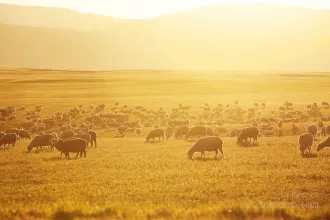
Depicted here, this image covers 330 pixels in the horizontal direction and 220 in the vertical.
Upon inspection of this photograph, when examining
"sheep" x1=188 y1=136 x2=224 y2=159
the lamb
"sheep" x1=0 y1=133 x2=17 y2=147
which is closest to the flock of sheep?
the lamb

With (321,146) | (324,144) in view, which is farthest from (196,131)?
(324,144)

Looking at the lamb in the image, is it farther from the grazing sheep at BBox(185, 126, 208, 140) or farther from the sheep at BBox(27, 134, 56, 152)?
the sheep at BBox(27, 134, 56, 152)

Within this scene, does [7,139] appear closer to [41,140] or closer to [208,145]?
[41,140]

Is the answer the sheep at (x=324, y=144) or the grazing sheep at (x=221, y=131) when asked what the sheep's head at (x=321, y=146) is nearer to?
the sheep at (x=324, y=144)

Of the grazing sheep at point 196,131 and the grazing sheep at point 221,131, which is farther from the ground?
the grazing sheep at point 196,131

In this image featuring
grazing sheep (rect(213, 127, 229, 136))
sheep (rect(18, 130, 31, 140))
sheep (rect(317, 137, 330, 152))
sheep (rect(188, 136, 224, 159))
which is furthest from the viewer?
grazing sheep (rect(213, 127, 229, 136))

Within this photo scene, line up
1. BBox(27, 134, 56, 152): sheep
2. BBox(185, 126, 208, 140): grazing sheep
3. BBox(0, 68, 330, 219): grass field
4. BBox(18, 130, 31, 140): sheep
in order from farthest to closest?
BBox(18, 130, 31, 140): sheep
BBox(185, 126, 208, 140): grazing sheep
BBox(27, 134, 56, 152): sheep
BBox(0, 68, 330, 219): grass field

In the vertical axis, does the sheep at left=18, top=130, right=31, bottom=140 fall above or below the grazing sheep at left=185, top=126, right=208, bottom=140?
below

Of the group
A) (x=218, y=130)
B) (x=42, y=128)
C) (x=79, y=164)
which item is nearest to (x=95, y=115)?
(x=42, y=128)

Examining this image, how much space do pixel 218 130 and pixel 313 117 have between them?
56.4ft

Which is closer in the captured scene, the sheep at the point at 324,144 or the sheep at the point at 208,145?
the sheep at the point at 208,145

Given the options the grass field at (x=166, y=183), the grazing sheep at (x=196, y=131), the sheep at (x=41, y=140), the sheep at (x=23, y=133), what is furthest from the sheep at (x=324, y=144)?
the sheep at (x=23, y=133)

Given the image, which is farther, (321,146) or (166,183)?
(321,146)

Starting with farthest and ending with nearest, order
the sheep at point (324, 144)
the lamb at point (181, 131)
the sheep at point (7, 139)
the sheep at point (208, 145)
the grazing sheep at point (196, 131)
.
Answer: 1. the lamb at point (181, 131)
2. the grazing sheep at point (196, 131)
3. the sheep at point (7, 139)
4. the sheep at point (324, 144)
5. the sheep at point (208, 145)
